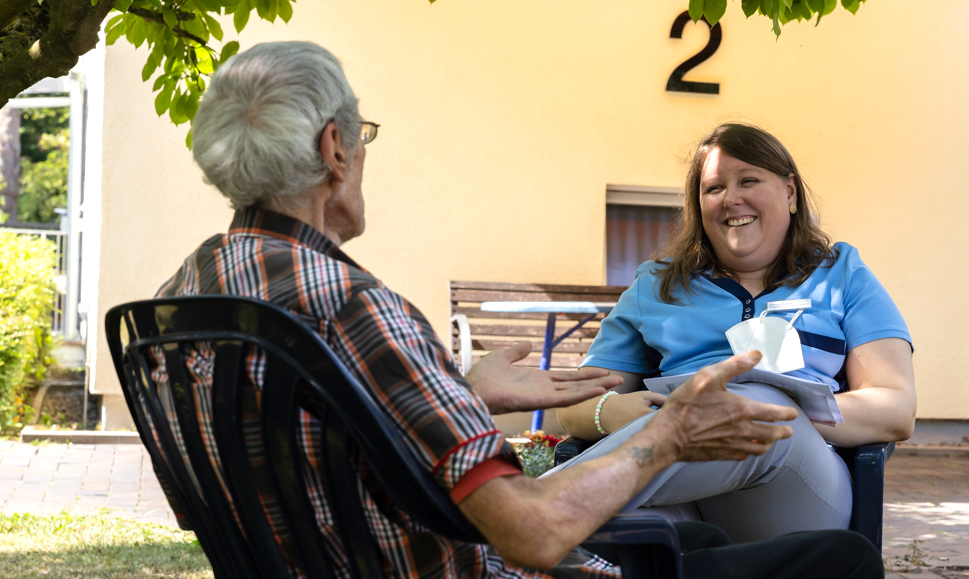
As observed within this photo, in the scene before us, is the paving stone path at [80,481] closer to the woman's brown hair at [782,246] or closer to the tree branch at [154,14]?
the tree branch at [154,14]

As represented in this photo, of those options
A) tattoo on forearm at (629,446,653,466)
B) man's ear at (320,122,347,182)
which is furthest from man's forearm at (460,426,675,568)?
man's ear at (320,122,347,182)

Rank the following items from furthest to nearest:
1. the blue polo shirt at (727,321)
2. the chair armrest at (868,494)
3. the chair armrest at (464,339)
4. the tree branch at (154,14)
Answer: the chair armrest at (464,339)
the tree branch at (154,14)
the blue polo shirt at (727,321)
the chair armrest at (868,494)

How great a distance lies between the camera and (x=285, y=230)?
4.41 ft

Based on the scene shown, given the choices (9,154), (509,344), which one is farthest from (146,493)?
(9,154)

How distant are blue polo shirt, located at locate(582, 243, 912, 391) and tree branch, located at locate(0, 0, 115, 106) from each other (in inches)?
68.3

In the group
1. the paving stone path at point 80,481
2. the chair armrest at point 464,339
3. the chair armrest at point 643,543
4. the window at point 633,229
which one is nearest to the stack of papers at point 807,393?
the chair armrest at point 643,543

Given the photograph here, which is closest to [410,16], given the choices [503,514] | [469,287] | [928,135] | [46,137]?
[469,287]

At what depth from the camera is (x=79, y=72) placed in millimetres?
10469

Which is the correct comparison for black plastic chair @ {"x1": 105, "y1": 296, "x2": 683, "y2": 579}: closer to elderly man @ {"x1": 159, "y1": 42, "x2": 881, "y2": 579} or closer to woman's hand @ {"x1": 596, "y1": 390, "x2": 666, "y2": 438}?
elderly man @ {"x1": 159, "y1": 42, "x2": 881, "y2": 579}

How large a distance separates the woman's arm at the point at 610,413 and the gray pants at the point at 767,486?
232 millimetres

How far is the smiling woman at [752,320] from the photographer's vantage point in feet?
6.56

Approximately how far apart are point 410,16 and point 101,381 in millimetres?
3449

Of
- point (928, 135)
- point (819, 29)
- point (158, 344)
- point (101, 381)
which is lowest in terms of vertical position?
point (101, 381)

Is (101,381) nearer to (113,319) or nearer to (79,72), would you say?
(113,319)
